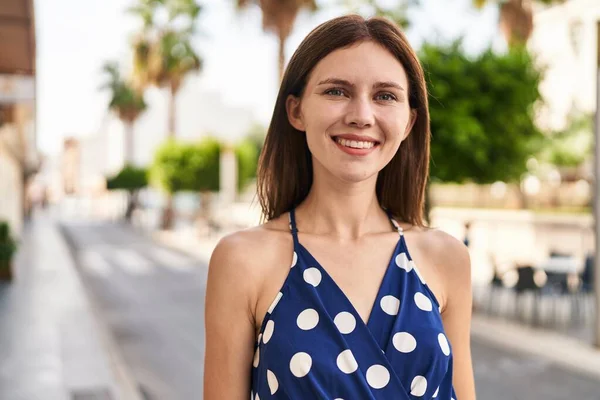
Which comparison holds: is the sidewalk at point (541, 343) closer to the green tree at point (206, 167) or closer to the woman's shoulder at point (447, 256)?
the woman's shoulder at point (447, 256)

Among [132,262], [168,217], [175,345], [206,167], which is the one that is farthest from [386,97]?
[168,217]

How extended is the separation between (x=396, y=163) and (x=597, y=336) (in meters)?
7.76

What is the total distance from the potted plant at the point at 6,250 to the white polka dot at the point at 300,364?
A: 43.5ft

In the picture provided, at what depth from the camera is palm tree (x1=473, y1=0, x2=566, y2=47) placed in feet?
55.3

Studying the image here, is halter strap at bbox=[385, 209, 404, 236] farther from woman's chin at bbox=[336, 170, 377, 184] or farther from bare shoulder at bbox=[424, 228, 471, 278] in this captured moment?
woman's chin at bbox=[336, 170, 377, 184]

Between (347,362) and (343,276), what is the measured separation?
0.68ft

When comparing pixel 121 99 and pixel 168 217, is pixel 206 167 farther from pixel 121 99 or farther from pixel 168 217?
pixel 121 99

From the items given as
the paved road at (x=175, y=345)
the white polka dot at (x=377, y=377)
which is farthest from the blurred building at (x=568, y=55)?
the white polka dot at (x=377, y=377)

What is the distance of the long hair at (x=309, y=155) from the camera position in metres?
1.45

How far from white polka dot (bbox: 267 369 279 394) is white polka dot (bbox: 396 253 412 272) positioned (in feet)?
1.30

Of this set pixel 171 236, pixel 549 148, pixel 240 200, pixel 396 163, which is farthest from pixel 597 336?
pixel 240 200

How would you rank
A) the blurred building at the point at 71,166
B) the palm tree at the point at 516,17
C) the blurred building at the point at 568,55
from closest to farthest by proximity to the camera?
the palm tree at the point at 516,17 → the blurred building at the point at 568,55 → the blurred building at the point at 71,166

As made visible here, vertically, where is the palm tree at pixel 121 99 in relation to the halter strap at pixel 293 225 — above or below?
above

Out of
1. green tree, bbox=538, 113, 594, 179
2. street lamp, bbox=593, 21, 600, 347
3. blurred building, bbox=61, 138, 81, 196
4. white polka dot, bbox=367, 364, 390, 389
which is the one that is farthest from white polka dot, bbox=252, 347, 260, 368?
blurred building, bbox=61, 138, 81, 196
